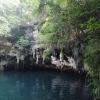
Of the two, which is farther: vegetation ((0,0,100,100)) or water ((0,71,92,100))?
water ((0,71,92,100))

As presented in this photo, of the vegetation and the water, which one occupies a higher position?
the vegetation

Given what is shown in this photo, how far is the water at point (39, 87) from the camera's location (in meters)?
17.6

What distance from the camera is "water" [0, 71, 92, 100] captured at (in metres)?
17.6

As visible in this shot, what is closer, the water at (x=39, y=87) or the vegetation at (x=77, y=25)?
the vegetation at (x=77, y=25)

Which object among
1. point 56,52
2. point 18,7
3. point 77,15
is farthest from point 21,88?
point 18,7

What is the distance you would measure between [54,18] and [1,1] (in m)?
16.1

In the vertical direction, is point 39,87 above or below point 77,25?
below

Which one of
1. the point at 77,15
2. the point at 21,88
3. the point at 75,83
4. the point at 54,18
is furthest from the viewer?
the point at 75,83

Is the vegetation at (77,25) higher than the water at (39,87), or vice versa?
the vegetation at (77,25)

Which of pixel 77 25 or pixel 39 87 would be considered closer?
pixel 77 25

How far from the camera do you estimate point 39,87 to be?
70.9 ft

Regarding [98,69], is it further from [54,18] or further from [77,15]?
[54,18]

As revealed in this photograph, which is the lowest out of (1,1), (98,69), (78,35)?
(98,69)

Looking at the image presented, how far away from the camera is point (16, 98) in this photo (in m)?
17.3
